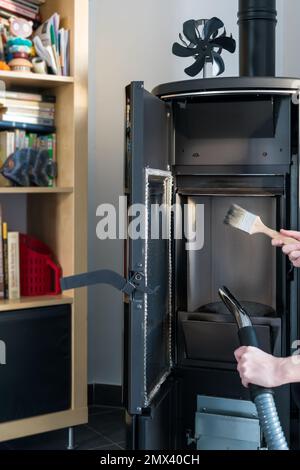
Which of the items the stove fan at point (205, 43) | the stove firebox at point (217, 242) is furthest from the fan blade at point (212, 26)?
the stove firebox at point (217, 242)

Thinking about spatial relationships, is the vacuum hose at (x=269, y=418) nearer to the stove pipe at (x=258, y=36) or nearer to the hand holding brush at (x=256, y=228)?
the hand holding brush at (x=256, y=228)

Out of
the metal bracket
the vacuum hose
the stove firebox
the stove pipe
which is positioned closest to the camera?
the vacuum hose

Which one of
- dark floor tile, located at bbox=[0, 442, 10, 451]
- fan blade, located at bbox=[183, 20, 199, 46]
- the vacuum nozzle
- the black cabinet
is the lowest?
dark floor tile, located at bbox=[0, 442, 10, 451]

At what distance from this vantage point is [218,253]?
240 cm

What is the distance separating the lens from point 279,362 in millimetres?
1516

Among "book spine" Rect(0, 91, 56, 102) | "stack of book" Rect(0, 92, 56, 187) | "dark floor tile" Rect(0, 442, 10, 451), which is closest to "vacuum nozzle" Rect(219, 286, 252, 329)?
"stack of book" Rect(0, 92, 56, 187)

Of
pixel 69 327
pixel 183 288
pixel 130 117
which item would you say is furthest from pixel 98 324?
pixel 130 117

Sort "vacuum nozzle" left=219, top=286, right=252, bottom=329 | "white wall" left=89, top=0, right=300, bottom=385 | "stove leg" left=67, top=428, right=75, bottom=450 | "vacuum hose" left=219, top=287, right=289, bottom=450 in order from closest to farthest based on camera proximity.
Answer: "vacuum hose" left=219, top=287, right=289, bottom=450
"vacuum nozzle" left=219, top=286, right=252, bottom=329
"stove leg" left=67, top=428, right=75, bottom=450
"white wall" left=89, top=0, right=300, bottom=385

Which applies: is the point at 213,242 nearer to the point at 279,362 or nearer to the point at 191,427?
the point at 191,427

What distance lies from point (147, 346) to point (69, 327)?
72 centimetres

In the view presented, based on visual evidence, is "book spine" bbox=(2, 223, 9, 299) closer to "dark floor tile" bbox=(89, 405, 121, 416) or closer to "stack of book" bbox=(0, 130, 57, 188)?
"stack of book" bbox=(0, 130, 57, 188)

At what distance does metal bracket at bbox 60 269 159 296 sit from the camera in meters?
1.82

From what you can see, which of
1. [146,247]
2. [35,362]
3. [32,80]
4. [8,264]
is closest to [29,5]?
[32,80]

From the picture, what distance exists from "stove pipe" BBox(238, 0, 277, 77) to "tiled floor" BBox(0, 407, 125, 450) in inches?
61.8
